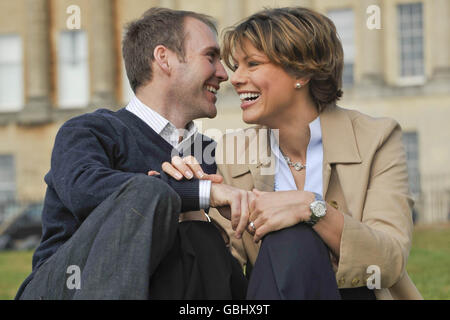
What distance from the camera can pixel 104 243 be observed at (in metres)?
2.94

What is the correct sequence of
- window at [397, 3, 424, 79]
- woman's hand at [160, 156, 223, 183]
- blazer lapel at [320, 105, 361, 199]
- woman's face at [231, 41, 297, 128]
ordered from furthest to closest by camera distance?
window at [397, 3, 424, 79] → woman's face at [231, 41, 297, 128] → blazer lapel at [320, 105, 361, 199] → woman's hand at [160, 156, 223, 183]

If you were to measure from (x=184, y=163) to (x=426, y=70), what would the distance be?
23.6 m

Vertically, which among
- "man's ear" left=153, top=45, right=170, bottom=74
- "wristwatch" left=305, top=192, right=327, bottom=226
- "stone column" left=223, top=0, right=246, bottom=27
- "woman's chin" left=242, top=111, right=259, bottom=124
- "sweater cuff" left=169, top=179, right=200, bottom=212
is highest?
"stone column" left=223, top=0, right=246, bottom=27

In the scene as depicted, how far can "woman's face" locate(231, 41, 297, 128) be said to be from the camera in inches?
161

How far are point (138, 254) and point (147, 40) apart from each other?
238cm

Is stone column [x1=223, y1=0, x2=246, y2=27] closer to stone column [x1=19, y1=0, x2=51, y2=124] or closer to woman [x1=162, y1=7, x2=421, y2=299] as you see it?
stone column [x1=19, y1=0, x2=51, y2=124]

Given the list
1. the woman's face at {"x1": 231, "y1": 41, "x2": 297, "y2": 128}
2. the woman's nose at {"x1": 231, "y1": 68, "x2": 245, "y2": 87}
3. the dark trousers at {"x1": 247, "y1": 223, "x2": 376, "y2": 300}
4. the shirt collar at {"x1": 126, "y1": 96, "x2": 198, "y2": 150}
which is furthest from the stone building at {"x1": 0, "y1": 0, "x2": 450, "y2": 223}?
the dark trousers at {"x1": 247, "y1": 223, "x2": 376, "y2": 300}

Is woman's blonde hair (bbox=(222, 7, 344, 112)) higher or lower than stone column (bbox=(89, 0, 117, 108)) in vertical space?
lower

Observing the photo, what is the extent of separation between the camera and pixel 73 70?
99.9ft

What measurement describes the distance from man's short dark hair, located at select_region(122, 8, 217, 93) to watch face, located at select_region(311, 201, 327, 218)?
2.03 metres

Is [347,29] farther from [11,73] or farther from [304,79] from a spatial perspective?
[304,79]

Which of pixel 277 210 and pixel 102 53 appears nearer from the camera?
pixel 277 210

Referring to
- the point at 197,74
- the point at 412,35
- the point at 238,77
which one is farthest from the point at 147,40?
the point at 412,35

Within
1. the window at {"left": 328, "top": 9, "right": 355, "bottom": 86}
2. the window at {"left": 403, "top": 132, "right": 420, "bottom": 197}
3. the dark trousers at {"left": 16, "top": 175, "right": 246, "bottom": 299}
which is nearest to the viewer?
the dark trousers at {"left": 16, "top": 175, "right": 246, "bottom": 299}
